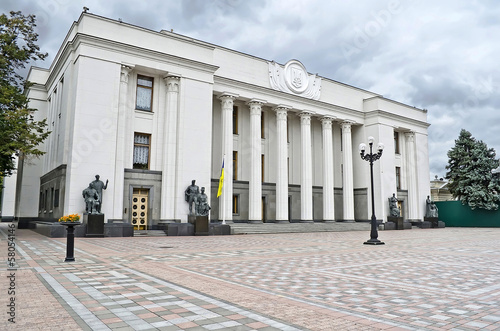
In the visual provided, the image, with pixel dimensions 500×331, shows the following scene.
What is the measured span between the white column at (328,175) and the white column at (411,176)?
1070cm

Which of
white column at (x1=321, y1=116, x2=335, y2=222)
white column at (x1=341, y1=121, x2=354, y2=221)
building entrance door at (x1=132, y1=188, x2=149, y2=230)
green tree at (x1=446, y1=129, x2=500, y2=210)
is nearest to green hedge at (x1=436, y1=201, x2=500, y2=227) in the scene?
green tree at (x1=446, y1=129, x2=500, y2=210)

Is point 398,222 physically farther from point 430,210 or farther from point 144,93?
point 144,93

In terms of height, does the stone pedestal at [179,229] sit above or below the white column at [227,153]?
below

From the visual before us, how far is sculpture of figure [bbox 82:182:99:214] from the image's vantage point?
2092cm

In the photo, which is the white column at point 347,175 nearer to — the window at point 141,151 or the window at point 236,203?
the window at point 236,203

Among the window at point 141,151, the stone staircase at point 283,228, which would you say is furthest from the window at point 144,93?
the stone staircase at point 283,228

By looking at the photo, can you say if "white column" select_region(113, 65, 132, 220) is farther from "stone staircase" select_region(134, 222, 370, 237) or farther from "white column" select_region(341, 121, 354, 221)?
"white column" select_region(341, 121, 354, 221)

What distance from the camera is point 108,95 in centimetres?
2338

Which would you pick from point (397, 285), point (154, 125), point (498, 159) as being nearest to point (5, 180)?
point (154, 125)

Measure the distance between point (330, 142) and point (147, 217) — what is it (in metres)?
18.6

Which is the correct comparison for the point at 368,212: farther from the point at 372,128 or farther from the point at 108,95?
the point at 108,95

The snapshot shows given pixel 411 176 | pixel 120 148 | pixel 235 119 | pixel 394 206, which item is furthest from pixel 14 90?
pixel 411 176

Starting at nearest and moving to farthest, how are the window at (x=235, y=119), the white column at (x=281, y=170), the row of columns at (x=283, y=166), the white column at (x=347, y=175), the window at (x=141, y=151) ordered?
the window at (x=141, y=151) → the row of columns at (x=283, y=166) → the white column at (x=281, y=170) → the window at (x=235, y=119) → the white column at (x=347, y=175)

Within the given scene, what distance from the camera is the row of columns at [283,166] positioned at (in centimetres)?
2927
